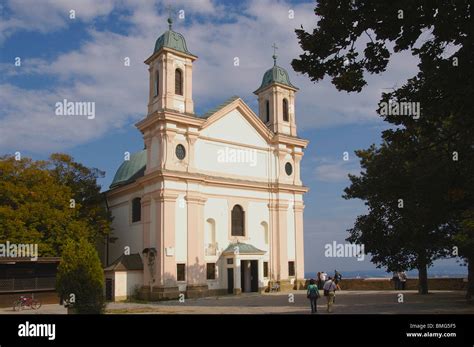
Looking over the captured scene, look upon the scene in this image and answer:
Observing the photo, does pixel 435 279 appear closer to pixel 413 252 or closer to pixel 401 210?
pixel 413 252

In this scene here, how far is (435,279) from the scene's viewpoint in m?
39.0

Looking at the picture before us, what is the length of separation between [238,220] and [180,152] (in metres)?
7.57

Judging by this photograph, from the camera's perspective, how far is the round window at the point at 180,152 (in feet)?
127

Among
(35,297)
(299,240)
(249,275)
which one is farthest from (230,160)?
(35,297)

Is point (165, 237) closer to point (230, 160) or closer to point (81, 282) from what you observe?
point (230, 160)

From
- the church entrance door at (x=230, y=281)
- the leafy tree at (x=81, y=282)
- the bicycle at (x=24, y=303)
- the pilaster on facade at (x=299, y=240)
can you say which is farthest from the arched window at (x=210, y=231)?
the leafy tree at (x=81, y=282)

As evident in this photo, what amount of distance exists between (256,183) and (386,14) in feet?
100

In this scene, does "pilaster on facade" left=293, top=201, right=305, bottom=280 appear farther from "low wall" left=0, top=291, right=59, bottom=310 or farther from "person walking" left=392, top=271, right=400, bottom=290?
"low wall" left=0, top=291, right=59, bottom=310

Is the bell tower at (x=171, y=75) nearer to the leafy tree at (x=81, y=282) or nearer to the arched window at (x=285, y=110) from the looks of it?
the arched window at (x=285, y=110)

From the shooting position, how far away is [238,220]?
42125 millimetres

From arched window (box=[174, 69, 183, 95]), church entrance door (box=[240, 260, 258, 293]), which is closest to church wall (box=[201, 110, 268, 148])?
arched window (box=[174, 69, 183, 95])

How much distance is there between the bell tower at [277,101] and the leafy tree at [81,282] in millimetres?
28312

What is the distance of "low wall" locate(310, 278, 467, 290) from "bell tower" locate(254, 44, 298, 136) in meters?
13.8
